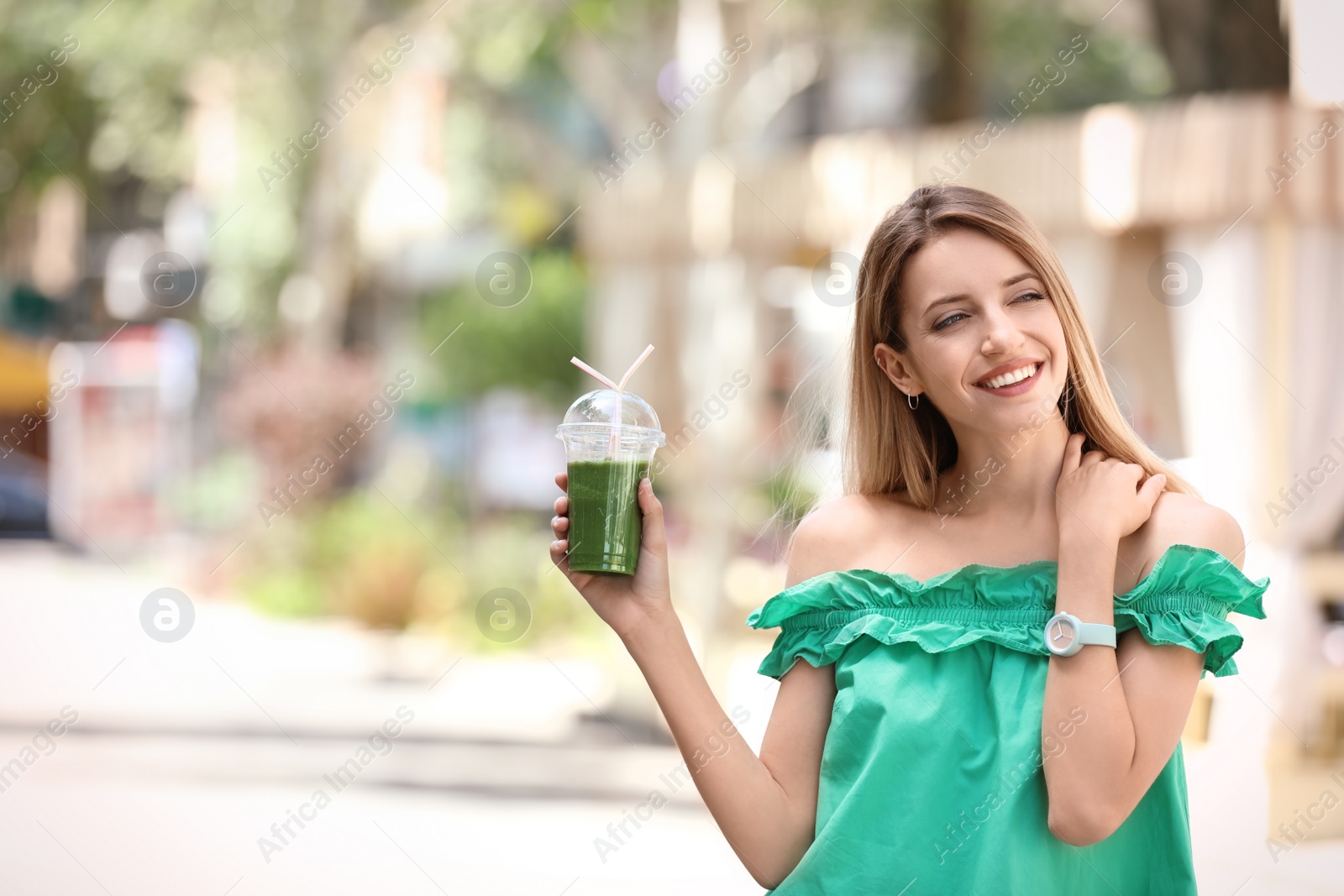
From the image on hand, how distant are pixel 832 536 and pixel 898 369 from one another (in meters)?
0.29

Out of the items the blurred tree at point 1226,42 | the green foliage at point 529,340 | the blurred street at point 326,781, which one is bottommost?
the blurred street at point 326,781

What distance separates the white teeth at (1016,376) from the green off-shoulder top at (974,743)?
0.93 ft

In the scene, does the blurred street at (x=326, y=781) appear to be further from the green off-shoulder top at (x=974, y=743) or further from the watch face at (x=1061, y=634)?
the watch face at (x=1061, y=634)

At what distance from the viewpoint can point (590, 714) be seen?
9.39m

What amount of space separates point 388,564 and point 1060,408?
37.0ft

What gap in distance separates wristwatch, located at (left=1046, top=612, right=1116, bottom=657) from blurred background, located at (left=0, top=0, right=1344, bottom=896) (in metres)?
0.69

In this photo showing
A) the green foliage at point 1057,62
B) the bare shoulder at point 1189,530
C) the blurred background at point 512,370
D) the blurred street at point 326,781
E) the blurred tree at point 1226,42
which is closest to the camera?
the bare shoulder at point 1189,530

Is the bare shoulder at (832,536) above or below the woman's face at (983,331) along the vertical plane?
below

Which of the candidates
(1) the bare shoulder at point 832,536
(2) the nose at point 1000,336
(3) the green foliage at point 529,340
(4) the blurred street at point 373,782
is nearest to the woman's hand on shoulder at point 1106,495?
(2) the nose at point 1000,336

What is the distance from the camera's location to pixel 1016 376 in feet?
6.40

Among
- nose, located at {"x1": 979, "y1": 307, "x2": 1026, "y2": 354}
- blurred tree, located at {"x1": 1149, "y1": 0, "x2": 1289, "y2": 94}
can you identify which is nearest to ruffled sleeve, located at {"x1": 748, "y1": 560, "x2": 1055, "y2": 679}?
nose, located at {"x1": 979, "y1": 307, "x2": 1026, "y2": 354}

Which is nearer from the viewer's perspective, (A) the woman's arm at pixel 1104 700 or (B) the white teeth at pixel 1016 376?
(A) the woman's arm at pixel 1104 700

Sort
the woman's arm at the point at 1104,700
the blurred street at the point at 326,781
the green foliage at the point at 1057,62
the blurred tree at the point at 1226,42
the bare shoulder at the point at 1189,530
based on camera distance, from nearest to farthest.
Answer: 1. the woman's arm at the point at 1104,700
2. the bare shoulder at the point at 1189,530
3. the blurred street at the point at 326,781
4. the blurred tree at the point at 1226,42
5. the green foliage at the point at 1057,62

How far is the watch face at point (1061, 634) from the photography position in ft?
5.99
